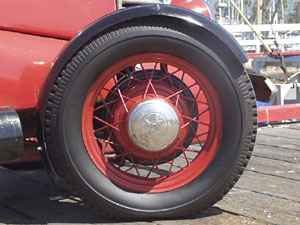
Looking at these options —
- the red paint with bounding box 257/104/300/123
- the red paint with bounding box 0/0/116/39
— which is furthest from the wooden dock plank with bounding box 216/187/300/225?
the red paint with bounding box 257/104/300/123

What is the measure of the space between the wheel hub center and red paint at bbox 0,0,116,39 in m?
0.64

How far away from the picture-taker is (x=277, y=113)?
4945 millimetres

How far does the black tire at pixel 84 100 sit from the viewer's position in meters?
2.25

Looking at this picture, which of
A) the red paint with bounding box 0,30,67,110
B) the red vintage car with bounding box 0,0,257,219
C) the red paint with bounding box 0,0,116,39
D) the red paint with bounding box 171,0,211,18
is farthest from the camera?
the red paint with bounding box 171,0,211,18

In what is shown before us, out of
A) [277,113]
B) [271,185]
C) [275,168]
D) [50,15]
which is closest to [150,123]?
[50,15]

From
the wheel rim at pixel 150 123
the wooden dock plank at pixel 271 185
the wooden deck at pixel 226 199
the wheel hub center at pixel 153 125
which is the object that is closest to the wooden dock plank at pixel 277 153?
the wooden deck at pixel 226 199

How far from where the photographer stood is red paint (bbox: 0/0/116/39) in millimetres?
2621

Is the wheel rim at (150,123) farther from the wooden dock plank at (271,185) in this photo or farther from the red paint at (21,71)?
the wooden dock plank at (271,185)

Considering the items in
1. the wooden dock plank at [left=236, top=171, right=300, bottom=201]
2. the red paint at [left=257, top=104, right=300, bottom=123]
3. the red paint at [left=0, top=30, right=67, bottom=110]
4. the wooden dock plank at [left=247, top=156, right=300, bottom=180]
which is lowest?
the red paint at [left=257, top=104, right=300, bottom=123]

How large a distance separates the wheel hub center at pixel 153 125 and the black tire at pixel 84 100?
19 cm

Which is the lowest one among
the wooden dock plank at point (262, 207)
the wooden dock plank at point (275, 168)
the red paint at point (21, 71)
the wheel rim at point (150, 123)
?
the wooden dock plank at point (275, 168)

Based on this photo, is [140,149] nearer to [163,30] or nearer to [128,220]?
[128,220]

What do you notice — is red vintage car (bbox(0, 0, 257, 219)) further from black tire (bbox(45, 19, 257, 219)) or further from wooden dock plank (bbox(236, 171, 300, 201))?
wooden dock plank (bbox(236, 171, 300, 201))

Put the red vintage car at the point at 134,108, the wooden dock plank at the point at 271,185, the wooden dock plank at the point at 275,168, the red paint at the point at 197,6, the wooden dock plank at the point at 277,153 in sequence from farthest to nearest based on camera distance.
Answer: the wooden dock plank at the point at 277,153 → the red paint at the point at 197,6 → the wooden dock plank at the point at 275,168 → the wooden dock plank at the point at 271,185 → the red vintage car at the point at 134,108
